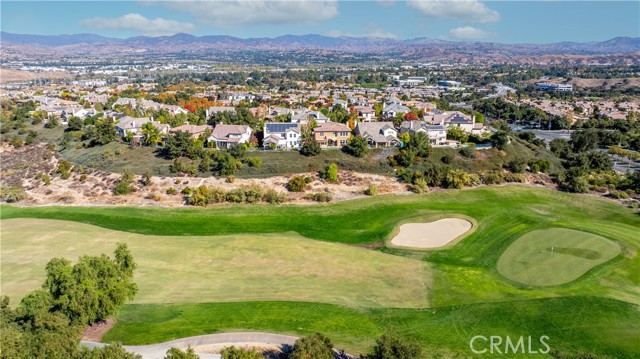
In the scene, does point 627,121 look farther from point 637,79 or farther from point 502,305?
point 637,79

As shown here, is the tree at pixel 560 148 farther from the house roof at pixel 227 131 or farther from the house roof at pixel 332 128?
the house roof at pixel 227 131

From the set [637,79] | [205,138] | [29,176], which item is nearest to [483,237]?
[205,138]

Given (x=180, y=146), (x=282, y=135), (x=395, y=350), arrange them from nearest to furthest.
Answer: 1. (x=395, y=350)
2. (x=180, y=146)
3. (x=282, y=135)

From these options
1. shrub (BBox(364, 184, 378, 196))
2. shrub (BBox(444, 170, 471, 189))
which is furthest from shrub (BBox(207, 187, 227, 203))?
shrub (BBox(444, 170, 471, 189))

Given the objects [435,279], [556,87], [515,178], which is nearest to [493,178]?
[515,178]

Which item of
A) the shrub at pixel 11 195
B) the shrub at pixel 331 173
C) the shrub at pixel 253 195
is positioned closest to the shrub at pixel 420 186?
the shrub at pixel 331 173

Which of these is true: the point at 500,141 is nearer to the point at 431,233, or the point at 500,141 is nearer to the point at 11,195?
the point at 431,233

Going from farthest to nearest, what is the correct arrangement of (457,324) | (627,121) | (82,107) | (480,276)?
(82,107) → (627,121) → (480,276) → (457,324)
